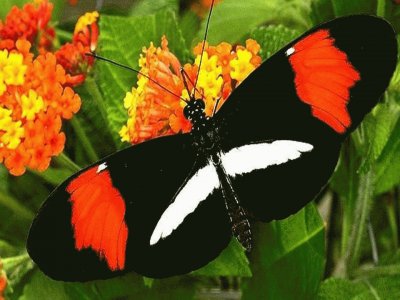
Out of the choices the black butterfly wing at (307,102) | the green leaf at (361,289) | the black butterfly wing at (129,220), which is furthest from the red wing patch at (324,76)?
the green leaf at (361,289)

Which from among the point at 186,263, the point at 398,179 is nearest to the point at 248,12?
the point at 398,179

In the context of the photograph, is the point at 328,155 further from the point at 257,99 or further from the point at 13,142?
the point at 13,142

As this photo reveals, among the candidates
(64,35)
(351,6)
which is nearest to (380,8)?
(351,6)

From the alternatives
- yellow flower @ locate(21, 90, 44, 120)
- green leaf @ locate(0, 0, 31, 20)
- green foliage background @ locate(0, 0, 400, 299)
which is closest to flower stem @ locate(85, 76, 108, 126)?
green foliage background @ locate(0, 0, 400, 299)

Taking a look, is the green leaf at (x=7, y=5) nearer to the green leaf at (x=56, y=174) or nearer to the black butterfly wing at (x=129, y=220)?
the green leaf at (x=56, y=174)

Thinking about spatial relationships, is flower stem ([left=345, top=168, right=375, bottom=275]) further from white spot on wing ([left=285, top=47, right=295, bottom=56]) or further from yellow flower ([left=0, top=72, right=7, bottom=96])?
yellow flower ([left=0, top=72, right=7, bottom=96])
